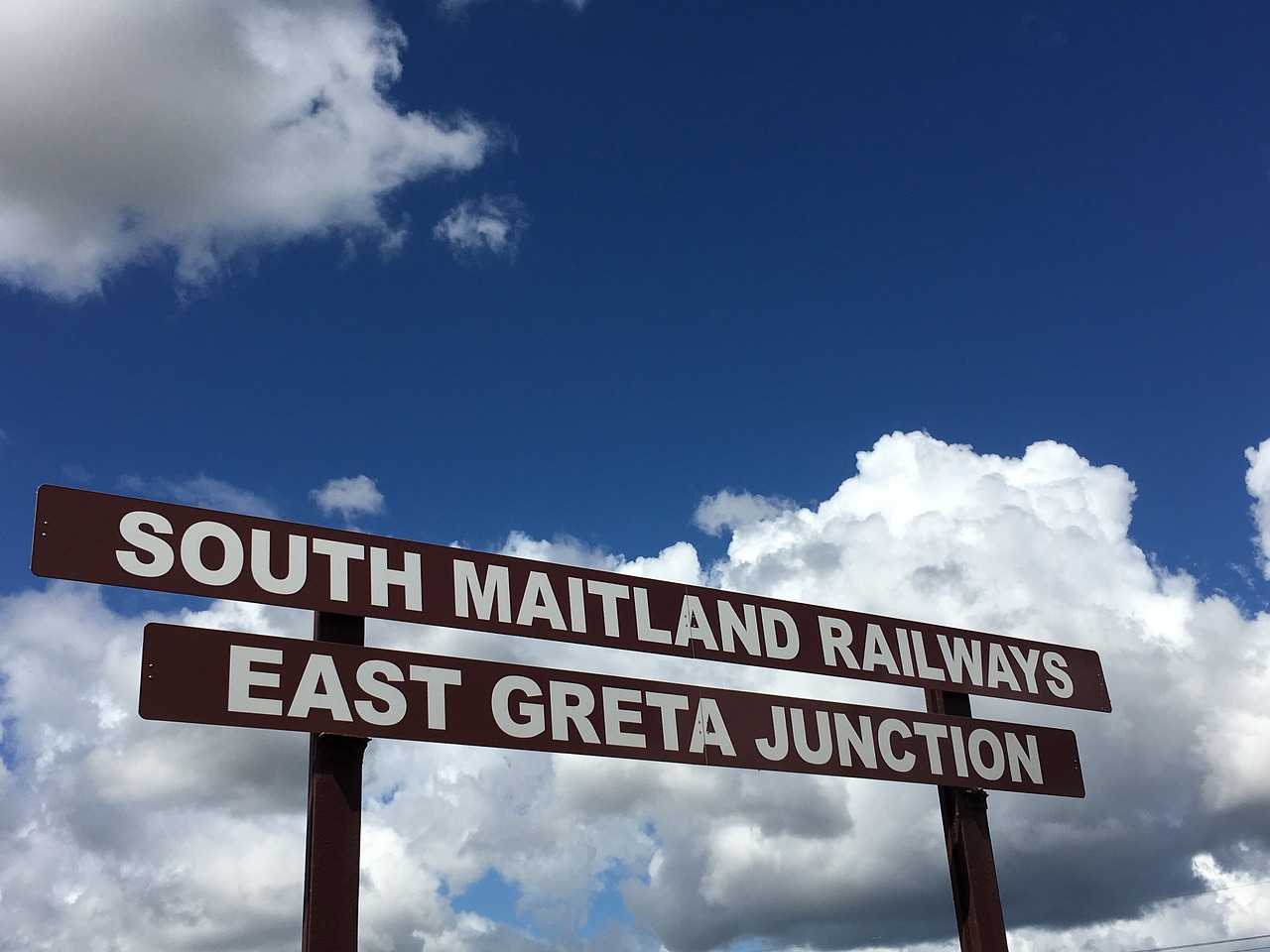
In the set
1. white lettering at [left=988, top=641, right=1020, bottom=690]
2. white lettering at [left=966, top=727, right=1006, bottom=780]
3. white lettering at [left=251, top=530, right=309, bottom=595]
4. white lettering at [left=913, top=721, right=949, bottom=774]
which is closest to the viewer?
white lettering at [left=251, top=530, right=309, bottom=595]

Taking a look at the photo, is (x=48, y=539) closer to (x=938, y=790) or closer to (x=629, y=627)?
(x=629, y=627)

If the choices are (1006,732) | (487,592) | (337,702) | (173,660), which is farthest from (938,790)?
(173,660)

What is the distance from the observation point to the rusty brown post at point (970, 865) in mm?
10625

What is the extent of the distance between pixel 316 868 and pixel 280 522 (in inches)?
88.3

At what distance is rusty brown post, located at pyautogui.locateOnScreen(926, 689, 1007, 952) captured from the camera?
10.6m

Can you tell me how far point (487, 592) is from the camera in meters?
9.03

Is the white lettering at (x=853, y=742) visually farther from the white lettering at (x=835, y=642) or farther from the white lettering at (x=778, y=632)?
the white lettering at (x=778, y=632)

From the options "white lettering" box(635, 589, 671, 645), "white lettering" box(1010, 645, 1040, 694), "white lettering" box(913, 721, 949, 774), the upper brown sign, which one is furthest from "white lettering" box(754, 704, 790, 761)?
"white lettering" box(1010, 645, 1040, 694)

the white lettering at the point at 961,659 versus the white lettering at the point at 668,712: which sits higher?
the white lettering at the point at 961,659

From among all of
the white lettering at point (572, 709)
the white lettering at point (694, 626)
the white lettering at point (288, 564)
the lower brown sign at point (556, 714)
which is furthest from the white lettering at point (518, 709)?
the white lettering at point (288, 564)

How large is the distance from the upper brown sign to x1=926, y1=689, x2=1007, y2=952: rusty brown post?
691 millimetres

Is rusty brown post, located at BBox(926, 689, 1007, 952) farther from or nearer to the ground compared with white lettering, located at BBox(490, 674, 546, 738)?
nearer to the ground

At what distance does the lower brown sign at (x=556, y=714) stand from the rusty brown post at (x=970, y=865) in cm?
25

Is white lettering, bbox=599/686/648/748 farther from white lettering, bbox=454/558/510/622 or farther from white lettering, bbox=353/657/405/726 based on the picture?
white lettering, bbox=353/657/405/726
